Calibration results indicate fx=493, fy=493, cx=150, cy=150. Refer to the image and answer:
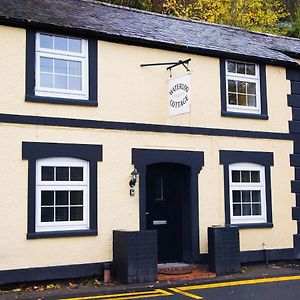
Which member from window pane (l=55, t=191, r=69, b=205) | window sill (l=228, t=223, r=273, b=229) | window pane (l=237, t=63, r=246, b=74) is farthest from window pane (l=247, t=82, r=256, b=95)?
window pane (l=55, t=191, r=69, b=205)

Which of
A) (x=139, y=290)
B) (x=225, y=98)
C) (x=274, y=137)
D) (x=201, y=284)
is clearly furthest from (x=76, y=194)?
(x=274, y=137)

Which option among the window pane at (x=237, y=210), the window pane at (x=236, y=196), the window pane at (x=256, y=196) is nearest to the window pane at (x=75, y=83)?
the window pane at (x=236, y=196)

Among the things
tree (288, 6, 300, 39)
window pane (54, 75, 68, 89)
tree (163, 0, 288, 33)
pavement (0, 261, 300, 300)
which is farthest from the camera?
tree (288, 6, 300, 39)

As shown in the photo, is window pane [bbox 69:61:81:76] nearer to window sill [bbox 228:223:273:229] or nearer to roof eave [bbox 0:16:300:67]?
roof eave [bbox 0:16:300:67]

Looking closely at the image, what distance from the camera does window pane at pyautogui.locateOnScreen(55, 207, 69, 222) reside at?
10172 millimetres

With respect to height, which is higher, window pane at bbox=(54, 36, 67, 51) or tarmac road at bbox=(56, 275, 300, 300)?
window pane at bbox=(54, 36, 67, 51)

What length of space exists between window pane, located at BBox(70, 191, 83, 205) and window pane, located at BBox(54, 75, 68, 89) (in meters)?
2.28

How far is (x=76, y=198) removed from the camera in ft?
34.2

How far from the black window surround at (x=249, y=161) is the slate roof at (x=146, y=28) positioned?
2.51 m

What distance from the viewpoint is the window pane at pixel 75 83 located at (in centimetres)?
1071

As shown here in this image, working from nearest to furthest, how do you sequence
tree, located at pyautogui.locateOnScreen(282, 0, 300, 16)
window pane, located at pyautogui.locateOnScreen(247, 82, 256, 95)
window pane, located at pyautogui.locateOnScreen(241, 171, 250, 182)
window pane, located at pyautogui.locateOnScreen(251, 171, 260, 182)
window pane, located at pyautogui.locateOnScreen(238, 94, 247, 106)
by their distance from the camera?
window pane, located at pyautogui.locateOnScreen(241, 171, 250, 182), window pane, located at pyautogui.locateOnScreen(251, 171, 260, 182), window pane, located at pyautogui.locateOnScreen(238, 94, 247, 106), window pane, located at pyautogui.locateOnScreen(247, 82, 256, 95), tree, located at pyautogui.locateOnScreen(282, 0, 300, 16)

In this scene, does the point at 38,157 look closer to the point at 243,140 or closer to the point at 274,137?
the point at 243,140

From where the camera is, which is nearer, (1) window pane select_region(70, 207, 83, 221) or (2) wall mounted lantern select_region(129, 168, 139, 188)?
(1) window pane select_region(70, 207, 83, 221)

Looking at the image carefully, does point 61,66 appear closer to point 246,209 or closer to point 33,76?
point 33,76
